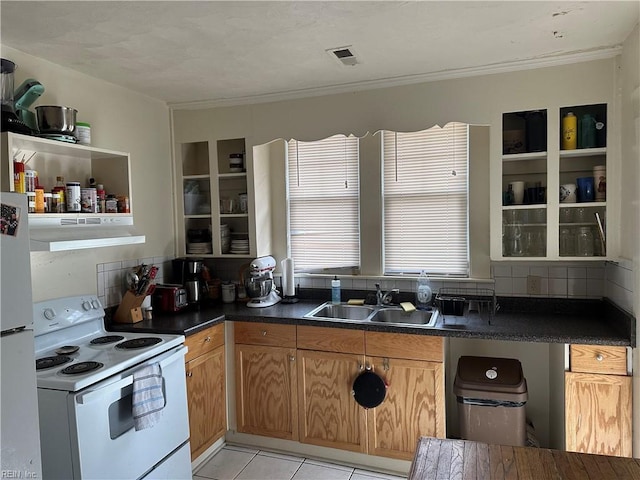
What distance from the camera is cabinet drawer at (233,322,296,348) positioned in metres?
2.74

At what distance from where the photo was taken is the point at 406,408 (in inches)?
99.6

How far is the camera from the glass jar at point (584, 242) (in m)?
2.51

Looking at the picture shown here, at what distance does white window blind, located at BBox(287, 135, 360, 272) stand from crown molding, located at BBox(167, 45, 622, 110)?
379mm

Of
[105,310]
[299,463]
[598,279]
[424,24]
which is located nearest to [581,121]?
[598,279]

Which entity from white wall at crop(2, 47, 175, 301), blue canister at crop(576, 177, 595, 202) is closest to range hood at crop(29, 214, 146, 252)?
white wall at crop(2, 47, 175, 301)

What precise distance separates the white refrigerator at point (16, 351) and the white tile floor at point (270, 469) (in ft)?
4.64

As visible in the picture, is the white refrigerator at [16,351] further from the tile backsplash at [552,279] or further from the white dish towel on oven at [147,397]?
the tile backsplash at [552,279]

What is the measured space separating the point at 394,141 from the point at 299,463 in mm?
2188

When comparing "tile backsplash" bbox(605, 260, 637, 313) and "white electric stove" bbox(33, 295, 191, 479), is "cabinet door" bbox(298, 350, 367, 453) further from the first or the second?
"tile backsplash" bbox(605, 260, 637, 313)

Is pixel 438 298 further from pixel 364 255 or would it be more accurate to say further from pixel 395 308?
pixel 364 255

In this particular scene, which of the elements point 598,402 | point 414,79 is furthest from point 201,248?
point 598,402

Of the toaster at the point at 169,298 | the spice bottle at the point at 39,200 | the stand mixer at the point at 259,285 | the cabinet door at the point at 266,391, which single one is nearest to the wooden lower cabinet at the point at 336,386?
the cabinet door at the point at 266,391

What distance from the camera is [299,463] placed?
274 cm

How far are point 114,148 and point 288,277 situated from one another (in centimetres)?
144
